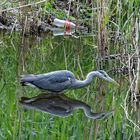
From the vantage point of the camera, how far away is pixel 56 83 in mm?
5957

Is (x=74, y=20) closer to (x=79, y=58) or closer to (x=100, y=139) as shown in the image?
(x=79, y=58)

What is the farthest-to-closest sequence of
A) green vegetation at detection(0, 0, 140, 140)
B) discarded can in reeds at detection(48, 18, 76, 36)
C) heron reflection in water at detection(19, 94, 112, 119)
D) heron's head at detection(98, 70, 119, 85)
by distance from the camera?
discarded can in reeds at detection(48, 18, 76, 36)
heron's head at detection(98, 70, 119, 85)
heron reflection in water at detection(19, 94, 112, 119)
green vegetation at detection(0, 0, 140, 140)

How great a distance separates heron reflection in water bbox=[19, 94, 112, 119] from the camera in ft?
17.3

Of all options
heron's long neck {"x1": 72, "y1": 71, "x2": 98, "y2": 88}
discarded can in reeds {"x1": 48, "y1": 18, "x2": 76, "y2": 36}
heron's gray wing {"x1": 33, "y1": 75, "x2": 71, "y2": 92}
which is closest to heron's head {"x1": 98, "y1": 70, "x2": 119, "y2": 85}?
heron's long neck {"x1": 72, "y1": 71, "x2": 98, "y2": 88}

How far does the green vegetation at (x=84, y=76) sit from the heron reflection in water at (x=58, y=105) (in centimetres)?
8

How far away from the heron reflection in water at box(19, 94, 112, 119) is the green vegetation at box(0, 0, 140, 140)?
0.08 meters

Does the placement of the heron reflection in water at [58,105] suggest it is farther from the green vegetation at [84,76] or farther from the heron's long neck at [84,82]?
the heron's long neck at [84,82]

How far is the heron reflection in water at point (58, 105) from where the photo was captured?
208 inches

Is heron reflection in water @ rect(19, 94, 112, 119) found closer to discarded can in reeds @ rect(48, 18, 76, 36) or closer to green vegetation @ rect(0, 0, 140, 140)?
green vegetation @ rect(0, 0, 140, 140)

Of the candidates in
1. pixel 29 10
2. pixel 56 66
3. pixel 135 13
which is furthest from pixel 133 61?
pixel 29 10

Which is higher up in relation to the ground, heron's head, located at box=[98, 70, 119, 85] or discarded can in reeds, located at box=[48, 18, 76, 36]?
discarded can in reeds, located at box=[48, 18, 76, 36]

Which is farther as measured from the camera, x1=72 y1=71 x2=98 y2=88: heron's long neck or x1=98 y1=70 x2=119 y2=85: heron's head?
x1=98 y1=70 x2=119 y2=85: heron's head

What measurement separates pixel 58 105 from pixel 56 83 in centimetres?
38

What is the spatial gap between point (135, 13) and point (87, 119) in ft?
4.48
